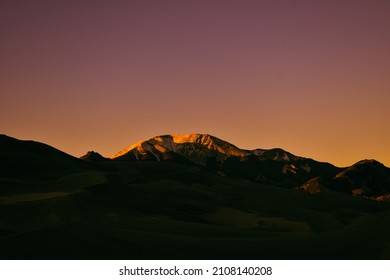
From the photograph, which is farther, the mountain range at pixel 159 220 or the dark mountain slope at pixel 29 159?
the dark mountain slope at pixel 29 159

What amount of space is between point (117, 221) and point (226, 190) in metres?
51.9

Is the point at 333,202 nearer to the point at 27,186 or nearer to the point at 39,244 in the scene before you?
the point at 27,186

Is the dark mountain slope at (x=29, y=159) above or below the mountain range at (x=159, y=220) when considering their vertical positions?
above

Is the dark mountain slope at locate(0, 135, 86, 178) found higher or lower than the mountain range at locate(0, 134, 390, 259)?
higher

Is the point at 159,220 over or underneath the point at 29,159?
underneath

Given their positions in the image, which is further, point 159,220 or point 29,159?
point 29,159

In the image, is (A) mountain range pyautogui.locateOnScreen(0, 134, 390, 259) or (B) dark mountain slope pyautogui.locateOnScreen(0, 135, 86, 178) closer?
(A) mountain range pyautogui.locateOnScreen(0, 134, 390, 259)

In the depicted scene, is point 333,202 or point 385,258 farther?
point 333,202

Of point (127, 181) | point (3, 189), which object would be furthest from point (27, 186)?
point (127, 181)
